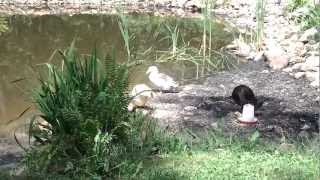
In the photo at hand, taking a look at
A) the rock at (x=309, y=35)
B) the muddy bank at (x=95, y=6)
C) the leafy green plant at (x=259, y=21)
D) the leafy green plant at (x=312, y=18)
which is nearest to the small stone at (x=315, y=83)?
the leafy green plant at (x=259, y=21)

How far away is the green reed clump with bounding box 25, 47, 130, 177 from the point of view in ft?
13.1

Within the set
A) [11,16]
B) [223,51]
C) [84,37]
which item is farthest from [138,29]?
[11,16]

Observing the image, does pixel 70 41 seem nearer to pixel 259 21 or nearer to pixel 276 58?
pixel 259 21

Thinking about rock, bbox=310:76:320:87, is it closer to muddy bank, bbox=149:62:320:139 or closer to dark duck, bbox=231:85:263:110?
muddy bank, bbox=149:62:320:139

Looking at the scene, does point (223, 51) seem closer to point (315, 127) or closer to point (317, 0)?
point (317, 0)

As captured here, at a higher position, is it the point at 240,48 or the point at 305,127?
the point at 240,48

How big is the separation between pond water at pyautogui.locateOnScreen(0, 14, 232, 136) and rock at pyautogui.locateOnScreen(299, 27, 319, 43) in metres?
1.35

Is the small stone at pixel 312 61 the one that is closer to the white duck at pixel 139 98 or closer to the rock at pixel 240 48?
the rock at pixel 240 48

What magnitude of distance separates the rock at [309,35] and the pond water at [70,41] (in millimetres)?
1350

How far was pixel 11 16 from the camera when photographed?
12.5m

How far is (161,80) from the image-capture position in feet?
24.2

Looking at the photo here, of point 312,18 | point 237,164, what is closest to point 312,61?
point 312,18

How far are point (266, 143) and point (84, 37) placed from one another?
624 centimetres

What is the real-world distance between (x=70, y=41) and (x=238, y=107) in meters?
4.75
